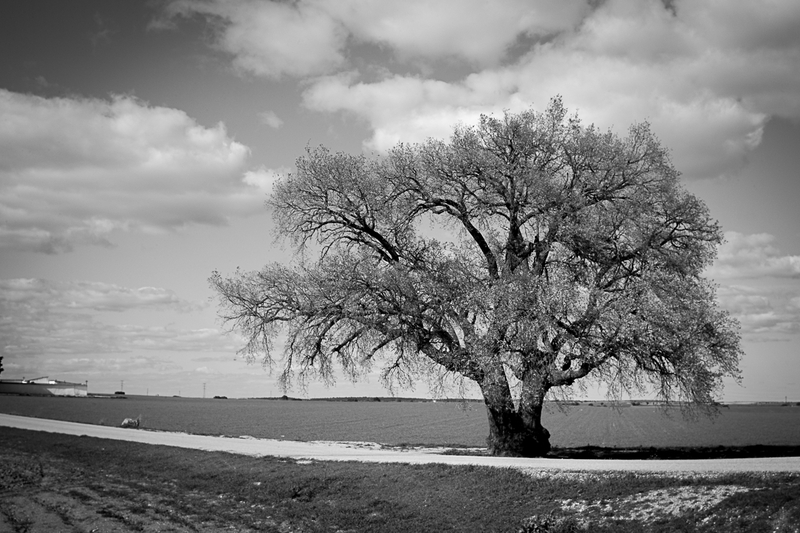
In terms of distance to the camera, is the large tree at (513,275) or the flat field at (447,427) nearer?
the large tree at (513,275)

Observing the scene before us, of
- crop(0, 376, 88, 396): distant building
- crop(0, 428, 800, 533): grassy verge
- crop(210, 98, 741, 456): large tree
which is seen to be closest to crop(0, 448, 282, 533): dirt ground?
crop(0, 428, 800, 533): grassy verge

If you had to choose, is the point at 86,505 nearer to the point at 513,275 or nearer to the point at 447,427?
the point at 513,275

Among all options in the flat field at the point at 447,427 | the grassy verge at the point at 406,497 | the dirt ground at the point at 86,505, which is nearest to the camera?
the grassy verge at the point at 406,497

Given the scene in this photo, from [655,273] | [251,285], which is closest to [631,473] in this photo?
[655,273]

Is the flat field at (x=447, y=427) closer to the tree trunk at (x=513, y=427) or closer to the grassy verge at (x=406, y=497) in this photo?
the tree trunk at (x=513, y=427)

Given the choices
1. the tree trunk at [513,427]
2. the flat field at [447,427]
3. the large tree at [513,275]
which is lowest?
the flat field at [447,427]

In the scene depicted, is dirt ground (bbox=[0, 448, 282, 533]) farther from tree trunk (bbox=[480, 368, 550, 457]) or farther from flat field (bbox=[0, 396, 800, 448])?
tree trunk (bbox=[480, 368, 550, 457])

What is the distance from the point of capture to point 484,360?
78.3 feet

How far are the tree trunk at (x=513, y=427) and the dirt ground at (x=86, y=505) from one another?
11.9m

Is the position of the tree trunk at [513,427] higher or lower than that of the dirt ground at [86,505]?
higher

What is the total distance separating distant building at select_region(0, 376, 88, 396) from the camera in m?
159

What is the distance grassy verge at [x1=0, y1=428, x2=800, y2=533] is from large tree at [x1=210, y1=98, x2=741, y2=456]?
21.7ft

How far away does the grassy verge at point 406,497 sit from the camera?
13352 mm

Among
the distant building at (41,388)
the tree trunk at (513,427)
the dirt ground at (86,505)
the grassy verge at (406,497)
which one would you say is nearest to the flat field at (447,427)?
the tree trunk at (513,427)
